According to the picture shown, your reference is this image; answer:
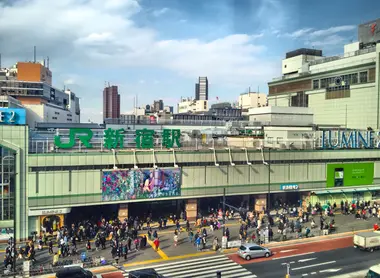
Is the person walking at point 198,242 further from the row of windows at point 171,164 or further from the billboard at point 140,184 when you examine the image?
the row of windows at point 171,164

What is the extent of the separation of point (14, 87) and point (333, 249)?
123922 mm

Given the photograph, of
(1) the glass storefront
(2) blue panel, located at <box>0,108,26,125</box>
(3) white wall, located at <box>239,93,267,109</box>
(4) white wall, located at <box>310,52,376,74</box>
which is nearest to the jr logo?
(2) blue panel, located at <box>0,108,26,125</box>

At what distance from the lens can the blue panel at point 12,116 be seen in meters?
39.8

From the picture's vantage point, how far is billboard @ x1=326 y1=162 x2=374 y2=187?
55900 mm

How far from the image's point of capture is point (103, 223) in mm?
43031

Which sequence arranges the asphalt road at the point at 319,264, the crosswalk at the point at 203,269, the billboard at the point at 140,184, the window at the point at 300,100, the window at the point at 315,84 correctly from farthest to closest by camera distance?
the window at the point at 300,100, the window at the point at 315,84, the billboard at the point at 140,184, the asphalt road at the point at 319,264, the crosswalk at the point at 203,269

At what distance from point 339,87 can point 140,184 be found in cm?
5725

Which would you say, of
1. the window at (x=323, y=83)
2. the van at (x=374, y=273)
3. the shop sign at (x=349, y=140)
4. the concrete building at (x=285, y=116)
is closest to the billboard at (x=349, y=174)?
the shop sign at (x=349, y=140)

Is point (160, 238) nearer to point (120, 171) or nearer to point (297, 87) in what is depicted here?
point (120, 171)

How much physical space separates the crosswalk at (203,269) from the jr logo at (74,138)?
16869 millimetres

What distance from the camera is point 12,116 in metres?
40.0

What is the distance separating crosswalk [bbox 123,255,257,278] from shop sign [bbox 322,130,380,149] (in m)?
A: 29.7

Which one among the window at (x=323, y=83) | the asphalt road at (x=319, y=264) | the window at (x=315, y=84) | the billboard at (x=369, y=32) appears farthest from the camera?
the window at (x=315, y=84)

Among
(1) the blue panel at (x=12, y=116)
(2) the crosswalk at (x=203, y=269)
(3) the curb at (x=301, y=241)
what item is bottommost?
(2) the crosswalk at (x=203, y=269)
